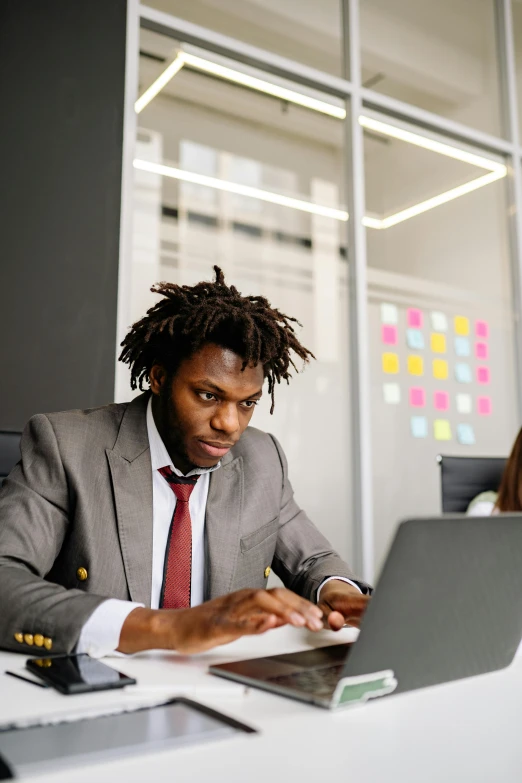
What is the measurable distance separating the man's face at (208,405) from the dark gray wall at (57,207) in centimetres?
101

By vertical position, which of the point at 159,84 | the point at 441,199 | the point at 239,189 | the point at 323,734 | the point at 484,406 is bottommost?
the point at 323,734

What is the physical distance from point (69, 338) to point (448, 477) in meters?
1.40

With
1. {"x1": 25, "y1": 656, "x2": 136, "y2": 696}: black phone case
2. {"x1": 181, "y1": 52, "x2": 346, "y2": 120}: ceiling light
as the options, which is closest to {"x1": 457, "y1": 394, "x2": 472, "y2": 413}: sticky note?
{"x1": 181, "y1": 52, "x2": 346, "y2": 120}: ceiling light

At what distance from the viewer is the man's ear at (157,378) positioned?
5.07 feet

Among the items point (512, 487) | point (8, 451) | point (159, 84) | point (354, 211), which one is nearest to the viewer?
point (8, 451)

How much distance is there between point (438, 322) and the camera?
3.55m

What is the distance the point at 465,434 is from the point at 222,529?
7.68 ft

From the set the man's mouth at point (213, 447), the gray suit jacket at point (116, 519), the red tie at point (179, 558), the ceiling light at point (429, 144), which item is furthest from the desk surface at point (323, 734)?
the ceiling light at point (429, 144)

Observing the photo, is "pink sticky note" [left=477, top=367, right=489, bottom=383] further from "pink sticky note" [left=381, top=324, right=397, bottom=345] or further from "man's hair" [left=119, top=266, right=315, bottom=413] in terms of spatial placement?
A: "man's hair" [left=119, top=266, right=315, bottom=413]

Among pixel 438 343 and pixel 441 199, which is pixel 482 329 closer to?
pixel 438 343

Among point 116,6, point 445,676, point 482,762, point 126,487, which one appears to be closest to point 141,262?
point 116,6

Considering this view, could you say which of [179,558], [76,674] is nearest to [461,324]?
[179,558]

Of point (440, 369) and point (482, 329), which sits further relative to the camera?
point (482, 329)

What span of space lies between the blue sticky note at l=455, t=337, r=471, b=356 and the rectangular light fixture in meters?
0.66
